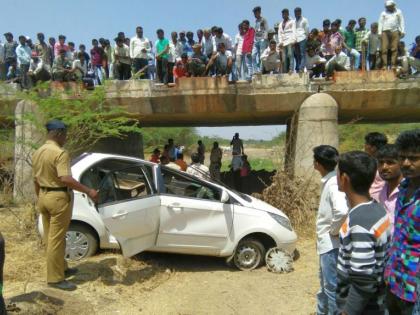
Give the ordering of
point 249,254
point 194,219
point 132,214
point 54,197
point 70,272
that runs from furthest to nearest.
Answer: point 249,254 < point 194,219 < point 70,272 < point 132,214 < point 54,197

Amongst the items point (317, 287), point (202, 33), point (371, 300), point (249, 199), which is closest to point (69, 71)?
point (202, 33)

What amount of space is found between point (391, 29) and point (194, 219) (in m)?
7.35

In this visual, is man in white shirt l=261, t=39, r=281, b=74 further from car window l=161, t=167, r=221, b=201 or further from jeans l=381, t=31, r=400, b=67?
car window l=161, t=167, r=221, b=201

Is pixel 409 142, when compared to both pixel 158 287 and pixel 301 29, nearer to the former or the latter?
pixel 158 287

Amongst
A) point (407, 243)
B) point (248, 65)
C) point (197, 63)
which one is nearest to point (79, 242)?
point (407, 243)

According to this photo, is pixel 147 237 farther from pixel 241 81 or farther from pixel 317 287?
pixel 241 81

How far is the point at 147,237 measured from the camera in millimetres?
4969

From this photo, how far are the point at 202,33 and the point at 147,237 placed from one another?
711 centimetres

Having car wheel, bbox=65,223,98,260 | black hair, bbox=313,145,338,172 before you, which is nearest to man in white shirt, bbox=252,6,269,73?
car wheel, bbox=65,223,98,260

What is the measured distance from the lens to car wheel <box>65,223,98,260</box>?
18.0 feet

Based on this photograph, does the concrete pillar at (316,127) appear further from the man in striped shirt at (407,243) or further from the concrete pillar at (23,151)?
the man in striped shirt at (407,243)

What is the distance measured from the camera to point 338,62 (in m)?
9.63

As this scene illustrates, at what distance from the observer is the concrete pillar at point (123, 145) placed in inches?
520

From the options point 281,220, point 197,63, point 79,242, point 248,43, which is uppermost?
point 248,43
